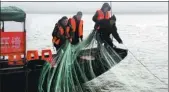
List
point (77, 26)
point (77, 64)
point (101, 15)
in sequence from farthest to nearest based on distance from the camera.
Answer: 1. point (101, 15)
2. point (77, 26)
3. point (77, 64)

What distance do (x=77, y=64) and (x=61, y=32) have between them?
926 millimetres

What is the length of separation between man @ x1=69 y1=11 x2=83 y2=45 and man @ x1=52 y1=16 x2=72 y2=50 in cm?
60

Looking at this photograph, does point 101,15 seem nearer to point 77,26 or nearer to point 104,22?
point 104,22

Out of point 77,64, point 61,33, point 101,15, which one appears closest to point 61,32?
point 61,33

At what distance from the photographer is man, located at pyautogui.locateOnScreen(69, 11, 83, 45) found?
9602 mm

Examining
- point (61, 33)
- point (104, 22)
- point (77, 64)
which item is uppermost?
point (104, 22)

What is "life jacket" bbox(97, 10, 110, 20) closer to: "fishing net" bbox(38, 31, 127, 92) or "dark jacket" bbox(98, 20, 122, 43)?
"dark jacket" bbox(98, 20, 122, 43)

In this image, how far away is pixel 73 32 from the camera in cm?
918

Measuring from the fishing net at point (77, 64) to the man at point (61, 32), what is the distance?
191mm

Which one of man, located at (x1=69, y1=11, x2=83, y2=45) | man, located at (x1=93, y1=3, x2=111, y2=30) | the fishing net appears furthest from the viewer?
man, located at (x1=93, y1=3, x2=111, y2=30)

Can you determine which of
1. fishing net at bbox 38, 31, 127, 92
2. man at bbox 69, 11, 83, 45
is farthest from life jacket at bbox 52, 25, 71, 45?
man at bbox 69, 11, 83, 45

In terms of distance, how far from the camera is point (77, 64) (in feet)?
29.5

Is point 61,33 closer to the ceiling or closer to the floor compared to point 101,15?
closer to the floor

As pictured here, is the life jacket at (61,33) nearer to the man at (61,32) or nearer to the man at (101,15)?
the man at (61,32)
